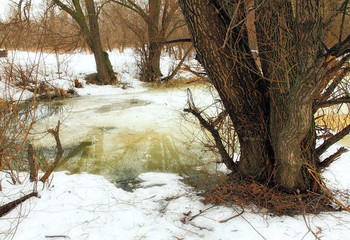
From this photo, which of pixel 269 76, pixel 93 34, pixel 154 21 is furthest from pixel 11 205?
pixel 93 34

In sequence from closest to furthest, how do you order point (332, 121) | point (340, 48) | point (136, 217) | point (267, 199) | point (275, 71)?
point (340, 48), point (275, 71), point (136, 217), point (267, 199), point (332, 121)

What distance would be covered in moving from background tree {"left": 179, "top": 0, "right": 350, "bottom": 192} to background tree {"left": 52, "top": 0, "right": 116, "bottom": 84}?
1020cm

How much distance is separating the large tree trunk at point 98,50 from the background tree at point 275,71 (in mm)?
11010

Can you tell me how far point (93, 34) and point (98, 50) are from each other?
0.81 meters

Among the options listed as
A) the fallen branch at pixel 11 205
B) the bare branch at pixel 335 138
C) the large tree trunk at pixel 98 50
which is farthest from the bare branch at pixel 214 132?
the large tree trunk at pixel 98 50

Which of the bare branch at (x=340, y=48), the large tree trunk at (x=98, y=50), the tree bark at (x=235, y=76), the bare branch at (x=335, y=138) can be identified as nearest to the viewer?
the bare branch at (x=340, y=48)

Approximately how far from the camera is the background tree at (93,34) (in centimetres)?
1150

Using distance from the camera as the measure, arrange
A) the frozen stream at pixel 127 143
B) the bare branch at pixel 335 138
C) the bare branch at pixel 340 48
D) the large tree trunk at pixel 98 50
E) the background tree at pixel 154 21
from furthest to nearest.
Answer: the large tree trunk at pixel 98 50
the background tree at pixel 154 21
the frozen stream at pixel 127 143
the bare branch at pixel 335 138
the bare branch at pixel 340 48

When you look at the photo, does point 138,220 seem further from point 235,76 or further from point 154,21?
point 154,21

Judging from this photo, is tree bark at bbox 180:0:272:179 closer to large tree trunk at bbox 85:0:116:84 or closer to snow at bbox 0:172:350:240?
snow at bbox 0:172:350:240

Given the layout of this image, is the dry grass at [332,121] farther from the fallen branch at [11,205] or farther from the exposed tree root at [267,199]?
the fallen branch at [11,205]

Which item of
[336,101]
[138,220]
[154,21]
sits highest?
[154,21]

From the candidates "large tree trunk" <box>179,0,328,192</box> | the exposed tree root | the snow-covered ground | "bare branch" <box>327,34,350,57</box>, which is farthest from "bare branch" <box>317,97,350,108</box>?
the snow-covered ground

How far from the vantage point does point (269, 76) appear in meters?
2.78
